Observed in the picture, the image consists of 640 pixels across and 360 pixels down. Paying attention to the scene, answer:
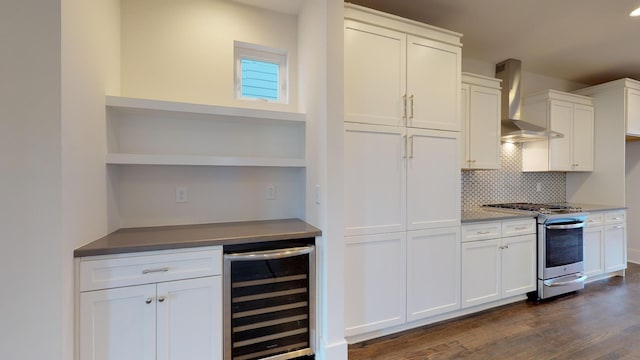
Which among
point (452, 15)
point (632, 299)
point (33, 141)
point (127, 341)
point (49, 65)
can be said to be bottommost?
point (632, 299)

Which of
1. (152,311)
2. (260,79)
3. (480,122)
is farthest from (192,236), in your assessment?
(480,122)

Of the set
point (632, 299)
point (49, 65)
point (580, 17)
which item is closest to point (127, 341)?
point (49, 65)

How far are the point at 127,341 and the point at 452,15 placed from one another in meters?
3.52

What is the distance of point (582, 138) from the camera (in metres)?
3.73

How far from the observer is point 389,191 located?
2137mm

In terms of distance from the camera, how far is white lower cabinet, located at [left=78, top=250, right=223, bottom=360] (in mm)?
1376

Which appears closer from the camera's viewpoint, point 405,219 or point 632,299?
point 405,219

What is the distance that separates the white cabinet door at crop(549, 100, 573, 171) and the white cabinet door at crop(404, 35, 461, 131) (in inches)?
83.4

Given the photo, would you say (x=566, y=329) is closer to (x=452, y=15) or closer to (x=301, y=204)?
(x=301, y=204)

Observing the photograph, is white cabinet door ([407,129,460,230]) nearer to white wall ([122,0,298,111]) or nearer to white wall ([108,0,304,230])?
white wall ([108,0,304,230])

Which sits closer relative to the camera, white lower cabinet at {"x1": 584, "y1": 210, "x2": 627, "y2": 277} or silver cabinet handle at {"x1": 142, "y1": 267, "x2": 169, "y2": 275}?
silver cabinet handle at {"x1": 142, "y1": 267, "x2": 169, "y2": 275}

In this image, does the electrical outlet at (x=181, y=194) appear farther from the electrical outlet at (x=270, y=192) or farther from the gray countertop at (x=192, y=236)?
the electrical outlet at (x=270, y=192)

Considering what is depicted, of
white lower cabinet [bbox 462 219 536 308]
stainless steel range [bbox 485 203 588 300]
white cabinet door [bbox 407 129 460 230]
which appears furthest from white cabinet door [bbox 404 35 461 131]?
stainless steel range [bbox 485 203 588 300]

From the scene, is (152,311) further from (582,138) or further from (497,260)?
(582,138)
